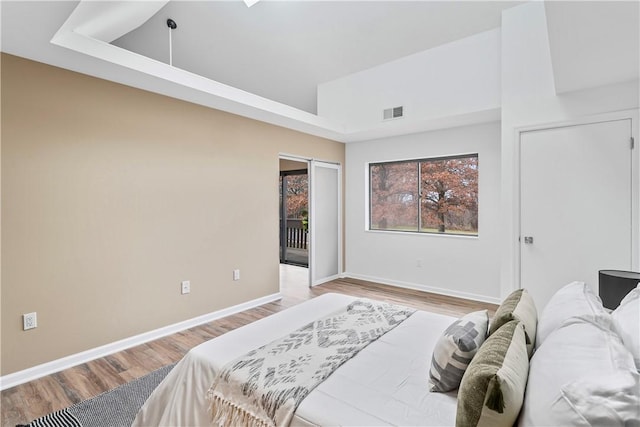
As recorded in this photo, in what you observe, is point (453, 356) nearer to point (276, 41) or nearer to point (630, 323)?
point (630, 323)

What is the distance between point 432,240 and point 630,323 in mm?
3609

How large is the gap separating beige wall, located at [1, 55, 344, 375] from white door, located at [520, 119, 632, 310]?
3.11 meters

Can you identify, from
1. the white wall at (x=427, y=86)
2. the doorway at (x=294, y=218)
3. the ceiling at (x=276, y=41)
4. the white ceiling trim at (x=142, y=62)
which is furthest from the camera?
the doorway at (x=294, y=218)

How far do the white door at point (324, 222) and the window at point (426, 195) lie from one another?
23.7 inches

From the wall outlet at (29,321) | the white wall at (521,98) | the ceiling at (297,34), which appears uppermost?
the ceiling at (297,34)

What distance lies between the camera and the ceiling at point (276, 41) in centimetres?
188

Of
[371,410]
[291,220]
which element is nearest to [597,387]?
[371,410]

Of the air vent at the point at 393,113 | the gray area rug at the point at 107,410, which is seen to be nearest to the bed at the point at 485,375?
the gray area rug at the point at 107,410

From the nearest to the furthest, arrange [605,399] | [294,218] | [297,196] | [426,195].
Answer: [605,399] → [426,195] → [297,196] → [294,218]

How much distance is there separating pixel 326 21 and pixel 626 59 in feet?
9.29

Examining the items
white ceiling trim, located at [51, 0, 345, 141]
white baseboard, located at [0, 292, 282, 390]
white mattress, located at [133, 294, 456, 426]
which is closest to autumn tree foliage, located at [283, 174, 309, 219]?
white ceiling trim, located at [51, 0, 345, 141]

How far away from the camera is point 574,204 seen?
9.92 feet

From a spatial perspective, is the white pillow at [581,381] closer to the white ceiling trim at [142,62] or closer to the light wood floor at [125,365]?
the light wood floor at [125,365]

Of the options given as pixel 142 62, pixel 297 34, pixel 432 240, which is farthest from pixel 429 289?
pixel 142 62
